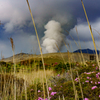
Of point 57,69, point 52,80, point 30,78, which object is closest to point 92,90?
point 52,80

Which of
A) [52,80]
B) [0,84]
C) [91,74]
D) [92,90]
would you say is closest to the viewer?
[92,90]

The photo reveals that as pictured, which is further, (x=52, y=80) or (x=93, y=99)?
(x=52, y=80)

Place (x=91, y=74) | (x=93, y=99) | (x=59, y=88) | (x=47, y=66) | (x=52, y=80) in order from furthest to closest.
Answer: (x=47, y=66) < (x=52, y=80) < (x=91, y=74) < (x=59, y=88) < (x=93, y=99)

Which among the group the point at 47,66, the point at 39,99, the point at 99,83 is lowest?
the point at 39,99

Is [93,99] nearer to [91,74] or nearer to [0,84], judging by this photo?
[91,74]

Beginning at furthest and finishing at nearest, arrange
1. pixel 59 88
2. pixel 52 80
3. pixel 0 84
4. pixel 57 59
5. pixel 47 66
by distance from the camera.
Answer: pixel 57 59, pixel 47 66, pixel 52 80, pixel 0 84, pixel 59 88

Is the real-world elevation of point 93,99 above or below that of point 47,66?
below

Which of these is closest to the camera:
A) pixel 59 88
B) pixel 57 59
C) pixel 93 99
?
pixel 93 99

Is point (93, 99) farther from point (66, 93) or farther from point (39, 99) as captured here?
point (39, 99)

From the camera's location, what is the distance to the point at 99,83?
2086 mm

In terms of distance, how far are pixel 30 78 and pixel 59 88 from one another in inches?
50.2

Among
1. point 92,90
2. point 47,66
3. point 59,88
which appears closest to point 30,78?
point 59,88

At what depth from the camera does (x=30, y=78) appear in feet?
11.0

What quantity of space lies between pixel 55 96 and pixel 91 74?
1095 mm
